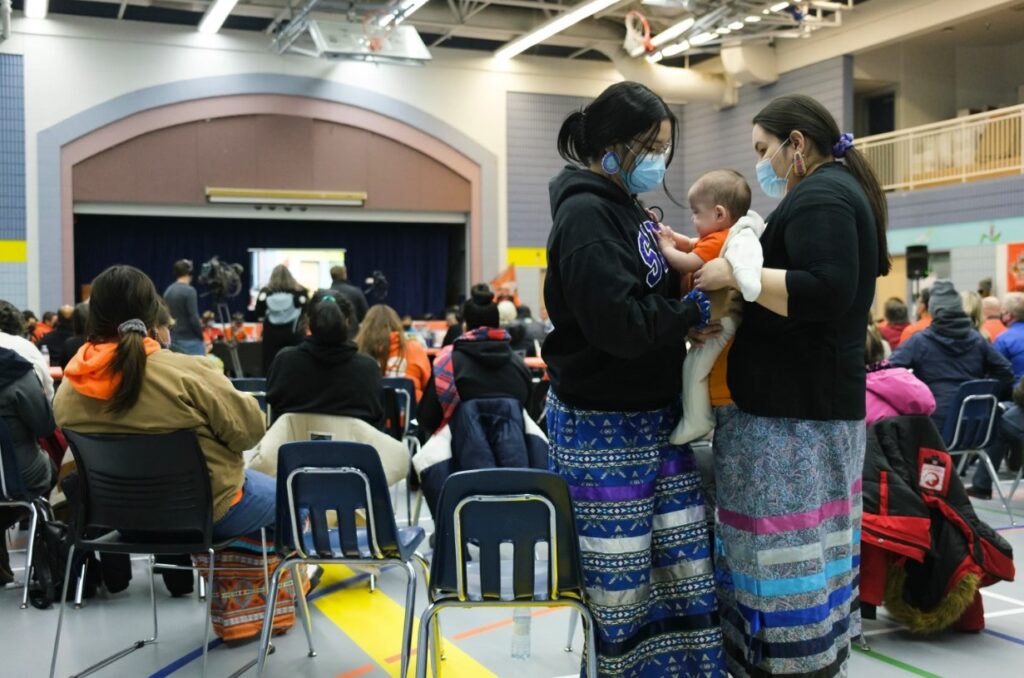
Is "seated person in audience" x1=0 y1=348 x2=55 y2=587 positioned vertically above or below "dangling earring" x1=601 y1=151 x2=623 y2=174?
below

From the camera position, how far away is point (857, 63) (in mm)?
13305

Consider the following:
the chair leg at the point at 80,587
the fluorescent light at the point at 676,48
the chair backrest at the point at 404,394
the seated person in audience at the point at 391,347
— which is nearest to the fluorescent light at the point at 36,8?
the fluorescent light at the point at 676,48

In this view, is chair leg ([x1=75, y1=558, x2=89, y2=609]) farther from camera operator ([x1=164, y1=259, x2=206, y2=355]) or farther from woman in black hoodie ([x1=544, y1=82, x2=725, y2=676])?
camera operator ([x1=164, y1=259, x2=206, y2=355])

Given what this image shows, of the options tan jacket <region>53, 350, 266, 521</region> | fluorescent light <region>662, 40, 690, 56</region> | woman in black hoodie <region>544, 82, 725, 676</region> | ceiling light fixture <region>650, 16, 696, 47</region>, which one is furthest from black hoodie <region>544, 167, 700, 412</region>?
fluorescent light <region>662, 40, 690, 56</region>

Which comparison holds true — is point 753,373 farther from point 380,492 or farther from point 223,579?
point 223,579

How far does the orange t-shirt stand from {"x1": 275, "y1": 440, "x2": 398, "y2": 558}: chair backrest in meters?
1.03

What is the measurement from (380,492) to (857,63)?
12596 mm

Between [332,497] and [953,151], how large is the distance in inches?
446

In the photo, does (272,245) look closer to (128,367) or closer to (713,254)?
(128,367)

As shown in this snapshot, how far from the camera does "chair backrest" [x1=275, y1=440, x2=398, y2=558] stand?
2.60 meters

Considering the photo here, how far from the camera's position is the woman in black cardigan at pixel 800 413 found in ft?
6.13

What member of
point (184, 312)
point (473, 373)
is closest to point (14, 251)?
point (184, 312)

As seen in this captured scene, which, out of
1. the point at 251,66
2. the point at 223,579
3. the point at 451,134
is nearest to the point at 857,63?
the point at 451,134

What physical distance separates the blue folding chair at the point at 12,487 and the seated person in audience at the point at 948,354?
434cm
